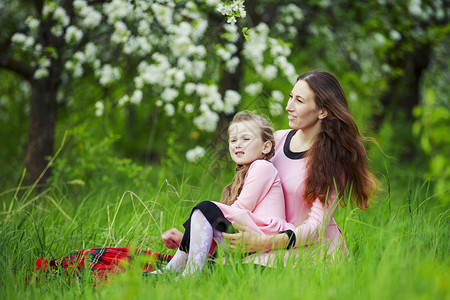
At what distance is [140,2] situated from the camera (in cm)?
400

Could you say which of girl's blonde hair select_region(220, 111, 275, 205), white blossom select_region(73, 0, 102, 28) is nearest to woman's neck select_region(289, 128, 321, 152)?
girl's blonde hair select_region(220, 111, 275, 205)

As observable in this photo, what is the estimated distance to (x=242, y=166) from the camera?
2770 millimetres

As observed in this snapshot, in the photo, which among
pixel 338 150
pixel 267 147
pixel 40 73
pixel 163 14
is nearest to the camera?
pixel 338 150

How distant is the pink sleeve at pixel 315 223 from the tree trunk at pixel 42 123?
3284 millimetres

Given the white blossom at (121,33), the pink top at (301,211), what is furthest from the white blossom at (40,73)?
the pink top at (301,211)

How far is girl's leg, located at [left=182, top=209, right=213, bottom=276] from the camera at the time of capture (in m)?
2.37

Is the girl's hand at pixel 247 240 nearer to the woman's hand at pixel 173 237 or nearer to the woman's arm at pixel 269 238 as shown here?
the woman's arm at pixel 269 238

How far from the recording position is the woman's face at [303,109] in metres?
2.65

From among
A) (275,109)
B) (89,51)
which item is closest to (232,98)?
(275,109)

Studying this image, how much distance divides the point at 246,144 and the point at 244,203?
0.34m

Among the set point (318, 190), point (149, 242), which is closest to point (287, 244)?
point (318, 190)

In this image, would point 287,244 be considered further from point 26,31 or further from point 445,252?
point 26,31

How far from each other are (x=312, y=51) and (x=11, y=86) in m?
4.42

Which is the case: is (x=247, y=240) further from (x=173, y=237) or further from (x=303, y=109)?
(x=303, y=109)
